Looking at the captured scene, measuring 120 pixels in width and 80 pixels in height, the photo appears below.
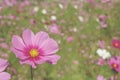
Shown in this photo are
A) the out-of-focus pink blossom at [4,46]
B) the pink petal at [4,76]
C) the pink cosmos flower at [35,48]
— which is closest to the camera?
the pink petal at [4,76]

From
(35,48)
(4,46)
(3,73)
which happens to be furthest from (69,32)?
(3,73)

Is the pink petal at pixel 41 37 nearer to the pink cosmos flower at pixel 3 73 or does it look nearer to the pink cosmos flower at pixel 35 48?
the pink cosmos flower at pixel 35 48

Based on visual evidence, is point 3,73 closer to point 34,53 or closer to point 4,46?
point 34,53

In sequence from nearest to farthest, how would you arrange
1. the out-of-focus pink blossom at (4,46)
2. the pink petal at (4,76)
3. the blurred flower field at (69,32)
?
the pink petal at (4,76) < the blurred flower field at (69,32) < the out-of-focus pink blossom at (4,46)

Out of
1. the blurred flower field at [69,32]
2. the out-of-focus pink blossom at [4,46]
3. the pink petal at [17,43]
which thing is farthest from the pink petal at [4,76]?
the out-of-focus pink blossom at [4,46]

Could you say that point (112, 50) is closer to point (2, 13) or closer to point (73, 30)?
point (73, 30)

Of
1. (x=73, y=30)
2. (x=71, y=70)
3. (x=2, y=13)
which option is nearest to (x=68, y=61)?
(x=71, y=70)
